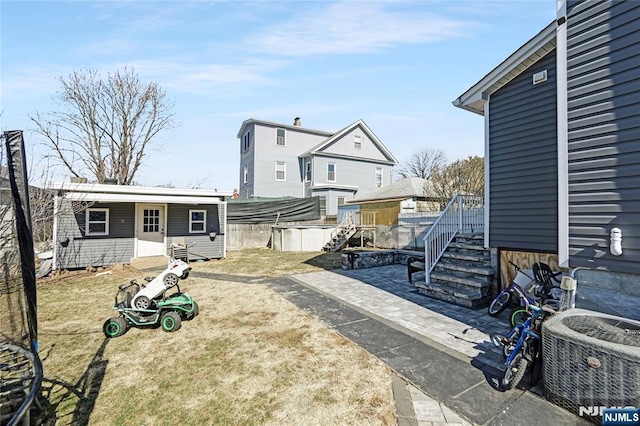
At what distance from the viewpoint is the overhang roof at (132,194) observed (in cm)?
952

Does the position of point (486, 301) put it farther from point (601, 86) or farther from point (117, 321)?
point (117, 321)

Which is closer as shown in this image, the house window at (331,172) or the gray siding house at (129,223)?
the gray siding house at (129,223)

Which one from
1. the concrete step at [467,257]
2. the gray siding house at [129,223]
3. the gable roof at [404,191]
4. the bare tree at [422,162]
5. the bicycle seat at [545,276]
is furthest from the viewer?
the bare tree at [422,162]

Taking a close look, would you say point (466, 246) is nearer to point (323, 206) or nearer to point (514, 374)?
point (514, 374)

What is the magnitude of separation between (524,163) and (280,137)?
18.4 m

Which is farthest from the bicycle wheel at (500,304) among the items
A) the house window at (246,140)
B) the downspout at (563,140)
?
the house window at (246,140)

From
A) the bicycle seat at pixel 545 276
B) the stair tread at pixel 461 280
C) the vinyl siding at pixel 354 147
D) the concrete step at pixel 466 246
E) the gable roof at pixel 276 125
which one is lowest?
the stair tread at pixel 461 280

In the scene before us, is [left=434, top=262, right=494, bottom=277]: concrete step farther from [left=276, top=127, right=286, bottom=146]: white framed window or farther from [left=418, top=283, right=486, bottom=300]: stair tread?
[left=276, top=127, right=286, bottom=146]: white framed window

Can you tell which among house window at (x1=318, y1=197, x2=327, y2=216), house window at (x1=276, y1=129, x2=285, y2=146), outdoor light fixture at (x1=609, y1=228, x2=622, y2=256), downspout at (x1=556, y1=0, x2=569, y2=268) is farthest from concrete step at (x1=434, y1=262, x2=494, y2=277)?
house window at (x1=276, y1=129, x2=285, y2=146)

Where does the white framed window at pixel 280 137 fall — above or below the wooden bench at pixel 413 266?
above

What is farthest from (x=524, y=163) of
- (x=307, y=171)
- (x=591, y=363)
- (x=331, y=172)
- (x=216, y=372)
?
(x=307, y=171)

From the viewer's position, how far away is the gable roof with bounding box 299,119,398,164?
21.2 m

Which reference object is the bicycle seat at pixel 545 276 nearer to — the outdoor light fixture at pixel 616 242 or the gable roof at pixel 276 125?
the outdoor light fixture at pixel 616 242

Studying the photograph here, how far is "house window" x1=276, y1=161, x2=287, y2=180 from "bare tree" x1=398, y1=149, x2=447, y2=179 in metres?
21.9
